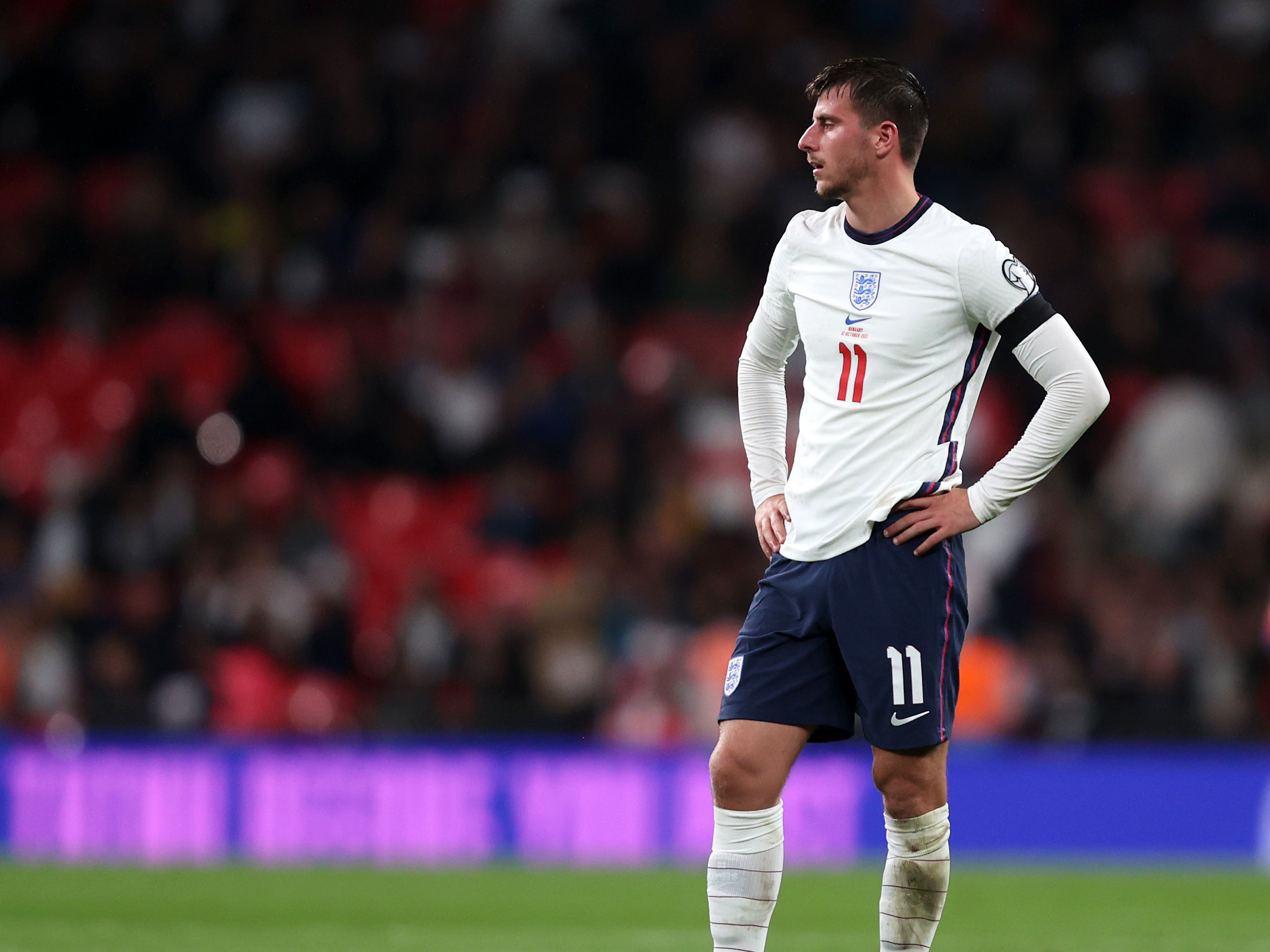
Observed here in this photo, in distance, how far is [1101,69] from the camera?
1373cm

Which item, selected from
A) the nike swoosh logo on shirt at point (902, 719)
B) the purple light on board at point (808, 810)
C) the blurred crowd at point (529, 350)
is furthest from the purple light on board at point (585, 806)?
the nike swoosh logo on shirt at point (902, 719)

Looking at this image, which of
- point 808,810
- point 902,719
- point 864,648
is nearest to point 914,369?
point 864,648

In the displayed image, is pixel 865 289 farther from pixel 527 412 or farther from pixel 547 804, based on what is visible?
pixel 527 412

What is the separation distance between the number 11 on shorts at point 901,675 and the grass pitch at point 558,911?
241cm

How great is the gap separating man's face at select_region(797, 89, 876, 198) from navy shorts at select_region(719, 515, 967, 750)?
2.52 ft

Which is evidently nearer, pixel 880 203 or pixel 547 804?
pixel 880 203

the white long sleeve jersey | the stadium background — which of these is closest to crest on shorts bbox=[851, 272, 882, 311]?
the white long sleeve jersey

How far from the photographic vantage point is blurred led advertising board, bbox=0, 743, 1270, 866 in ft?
33.7

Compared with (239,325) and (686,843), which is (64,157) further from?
(686,843)

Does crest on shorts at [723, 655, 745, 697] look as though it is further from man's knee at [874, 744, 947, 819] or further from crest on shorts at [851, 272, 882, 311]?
crest on shorts at [851, 272, 882, 311]

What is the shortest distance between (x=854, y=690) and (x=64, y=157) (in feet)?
36.0

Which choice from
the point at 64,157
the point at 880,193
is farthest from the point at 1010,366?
the point at 880,193

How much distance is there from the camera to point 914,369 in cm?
438

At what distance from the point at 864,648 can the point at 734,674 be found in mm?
316
